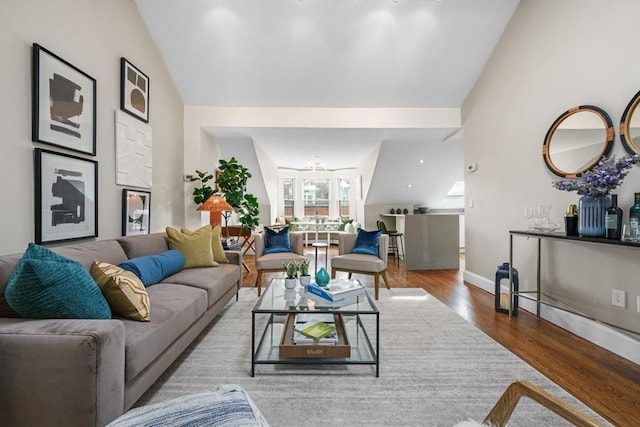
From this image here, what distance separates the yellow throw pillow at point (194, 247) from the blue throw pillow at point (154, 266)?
0.30ft

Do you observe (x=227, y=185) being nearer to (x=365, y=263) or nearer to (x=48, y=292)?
(x=365, y=263)

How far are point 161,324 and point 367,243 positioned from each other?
281 cm

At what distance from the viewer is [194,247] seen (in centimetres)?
303

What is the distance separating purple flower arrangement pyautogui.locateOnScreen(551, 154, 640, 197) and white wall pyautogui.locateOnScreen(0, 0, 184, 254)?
12.5ft

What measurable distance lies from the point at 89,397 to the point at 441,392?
1.71 meters

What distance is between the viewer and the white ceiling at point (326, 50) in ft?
10.9

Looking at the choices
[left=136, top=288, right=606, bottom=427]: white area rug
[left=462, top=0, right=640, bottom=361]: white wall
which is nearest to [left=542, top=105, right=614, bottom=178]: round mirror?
[left=462, top=0, right=640, bottom=361]: white wall

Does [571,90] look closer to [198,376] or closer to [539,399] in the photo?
[539,399]

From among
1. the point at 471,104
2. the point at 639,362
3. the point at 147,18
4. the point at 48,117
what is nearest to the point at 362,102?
the point at 471,104

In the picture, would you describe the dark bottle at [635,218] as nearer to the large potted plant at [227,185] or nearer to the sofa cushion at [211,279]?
the sofa cushion at [211,279]

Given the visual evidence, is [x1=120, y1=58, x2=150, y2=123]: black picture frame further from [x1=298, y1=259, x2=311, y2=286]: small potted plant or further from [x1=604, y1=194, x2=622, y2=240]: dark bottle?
[x1=604, y1=194, x2=622, y2=240]: dark bottle

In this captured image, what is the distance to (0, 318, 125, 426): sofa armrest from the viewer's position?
1152 mm

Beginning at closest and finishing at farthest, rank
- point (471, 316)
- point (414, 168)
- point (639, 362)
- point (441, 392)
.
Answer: point (441, 392) → point (639, 362) → point (471, 316) → point (414, 168)

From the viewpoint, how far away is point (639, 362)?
2.03 m
